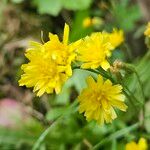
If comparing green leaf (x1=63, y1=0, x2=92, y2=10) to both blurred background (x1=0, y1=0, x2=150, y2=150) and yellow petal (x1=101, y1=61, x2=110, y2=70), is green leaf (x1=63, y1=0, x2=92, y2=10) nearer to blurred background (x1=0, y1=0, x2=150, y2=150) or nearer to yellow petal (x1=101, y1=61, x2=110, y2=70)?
blurred background (x1=0, y1=0, x2=150, y2=150)

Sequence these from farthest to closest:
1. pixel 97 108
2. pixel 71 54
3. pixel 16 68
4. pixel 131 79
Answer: pixel 16 68 → pixel 131 79 → pixel 97 108 → pixel 71 54

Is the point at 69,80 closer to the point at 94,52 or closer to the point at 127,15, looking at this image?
the point at 127,15

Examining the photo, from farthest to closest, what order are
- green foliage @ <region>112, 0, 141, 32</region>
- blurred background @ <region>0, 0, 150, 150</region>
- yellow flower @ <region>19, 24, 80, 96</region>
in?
green foliage @ <region>112, 0, 141, 32</region>, blurred background @ <region>0, 0, 150, 150</region>, yellow flower @ <region>19, 24, 80, 96</region>

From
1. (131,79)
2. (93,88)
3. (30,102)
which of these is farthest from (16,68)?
(93,88)

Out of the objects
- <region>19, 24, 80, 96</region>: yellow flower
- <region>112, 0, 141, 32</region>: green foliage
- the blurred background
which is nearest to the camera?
<region>19, 24, 80, 96</region>: yellow flower

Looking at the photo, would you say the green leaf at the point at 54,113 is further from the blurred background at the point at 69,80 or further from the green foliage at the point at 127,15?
the green foliage at the point at 127,15

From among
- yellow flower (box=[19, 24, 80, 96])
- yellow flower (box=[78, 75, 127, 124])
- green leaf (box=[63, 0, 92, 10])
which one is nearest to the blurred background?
green leaf (box=[63, 0, 92, 10])

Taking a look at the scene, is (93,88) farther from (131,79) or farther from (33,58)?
Answer: (131,79)
